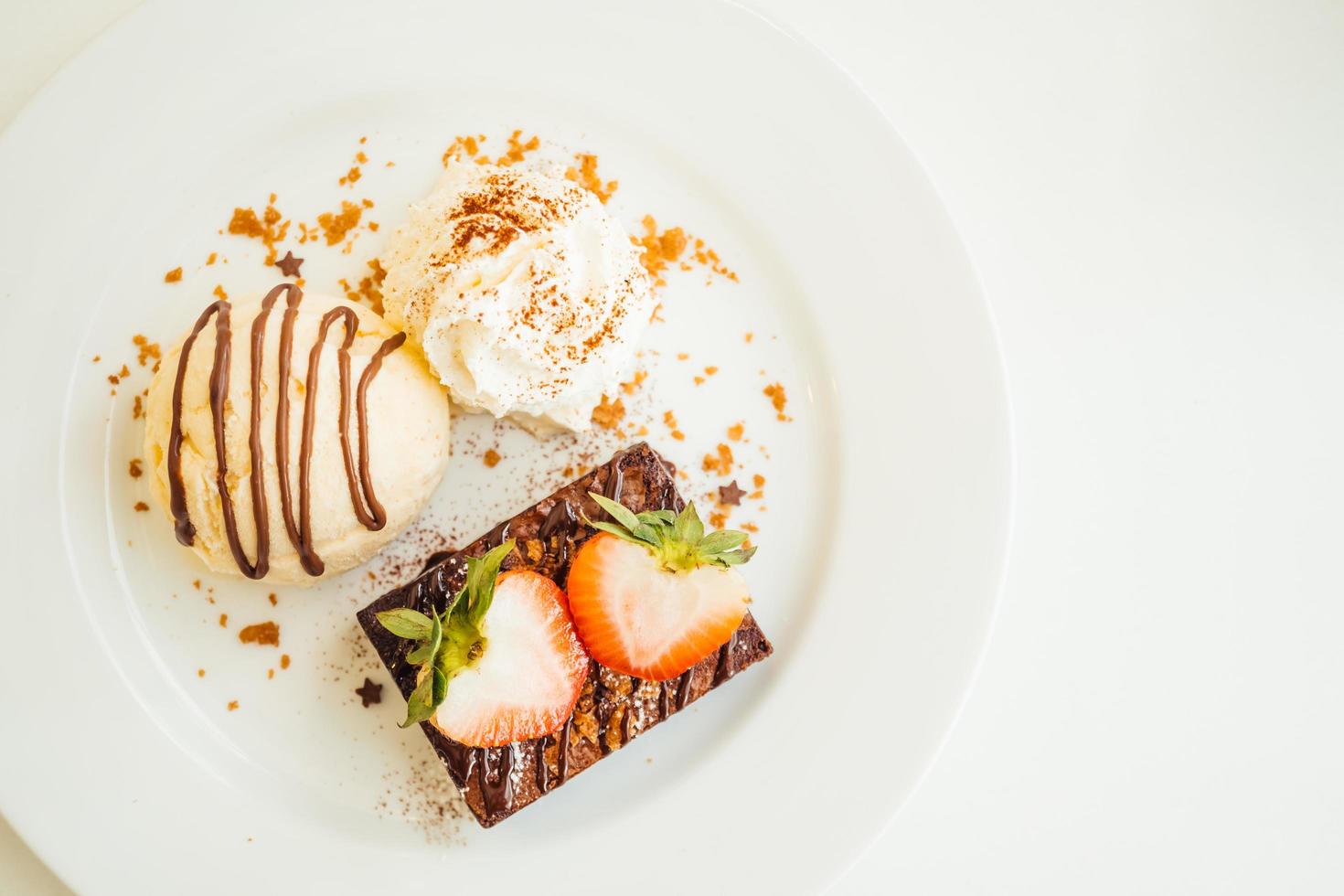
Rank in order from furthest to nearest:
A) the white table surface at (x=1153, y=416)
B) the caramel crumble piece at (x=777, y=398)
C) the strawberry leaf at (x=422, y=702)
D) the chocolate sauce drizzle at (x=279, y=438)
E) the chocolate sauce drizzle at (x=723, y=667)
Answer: the white table surface at (x=1153, y=416), the caramel crumble piece at (x=777, y=398), the chocolate sauce drizzle at (x=723, y=667), the chocolate sauce drizzle at (x=279, y=438), the strawberry leaf at (x=422, y=702)

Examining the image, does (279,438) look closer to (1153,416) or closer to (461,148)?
(461,148)

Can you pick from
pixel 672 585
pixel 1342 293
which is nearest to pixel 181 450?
pixel 672 585

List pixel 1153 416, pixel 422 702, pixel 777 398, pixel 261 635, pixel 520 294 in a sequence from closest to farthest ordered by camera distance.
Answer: pixel 422 702 → pixel 520 294 → pixel 261 635 → pixel 777 398 → pixel 1153 416

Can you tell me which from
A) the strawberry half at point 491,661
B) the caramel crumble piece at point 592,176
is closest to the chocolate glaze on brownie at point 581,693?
the strawberry half at point 491,661

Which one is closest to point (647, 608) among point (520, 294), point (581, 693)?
point (581, 693)

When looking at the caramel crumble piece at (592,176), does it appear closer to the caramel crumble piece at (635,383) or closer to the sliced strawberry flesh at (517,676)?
the caramel crumble piece at (635,383)

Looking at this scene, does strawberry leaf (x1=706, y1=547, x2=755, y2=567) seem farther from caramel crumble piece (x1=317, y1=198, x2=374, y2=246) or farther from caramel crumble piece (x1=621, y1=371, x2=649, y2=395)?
caramel crumble piece (x1=317, y1=198, x2=374, y2=246)
